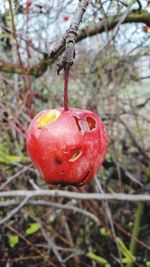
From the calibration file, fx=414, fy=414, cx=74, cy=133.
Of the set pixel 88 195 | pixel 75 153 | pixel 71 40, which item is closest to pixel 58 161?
pixel 75 153

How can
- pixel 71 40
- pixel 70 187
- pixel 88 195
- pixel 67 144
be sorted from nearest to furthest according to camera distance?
1. pixel 71 40
2. pixel 67 144
3. pixel 88 195
4. pixel 70 187

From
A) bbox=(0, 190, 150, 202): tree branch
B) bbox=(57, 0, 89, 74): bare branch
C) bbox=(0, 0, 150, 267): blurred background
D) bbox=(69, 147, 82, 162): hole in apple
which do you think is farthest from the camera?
bbox=(0, 0, 150, 267): blurred background

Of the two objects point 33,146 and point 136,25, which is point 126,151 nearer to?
point 136,25

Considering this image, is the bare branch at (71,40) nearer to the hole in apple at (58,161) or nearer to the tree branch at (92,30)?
the hole in apple at (58,161)

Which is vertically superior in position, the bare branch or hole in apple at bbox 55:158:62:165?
the bare branch

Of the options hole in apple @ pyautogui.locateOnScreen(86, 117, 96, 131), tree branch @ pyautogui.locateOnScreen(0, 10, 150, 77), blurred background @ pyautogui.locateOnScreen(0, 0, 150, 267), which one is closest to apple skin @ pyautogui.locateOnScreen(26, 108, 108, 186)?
hole in apple @ pyautogui.locateOnScreen(86, 117, 96, 131)

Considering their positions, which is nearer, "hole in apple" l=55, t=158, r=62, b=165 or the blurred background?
"hole in apple" l=55, t=158, r=62, b=165

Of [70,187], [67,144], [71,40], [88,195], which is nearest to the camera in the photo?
[71,40]

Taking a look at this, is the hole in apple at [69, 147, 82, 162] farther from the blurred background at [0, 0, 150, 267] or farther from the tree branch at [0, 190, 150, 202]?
the blurred background at [0, 0, 150, 267]

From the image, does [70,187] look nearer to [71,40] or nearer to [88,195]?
[88,195]
